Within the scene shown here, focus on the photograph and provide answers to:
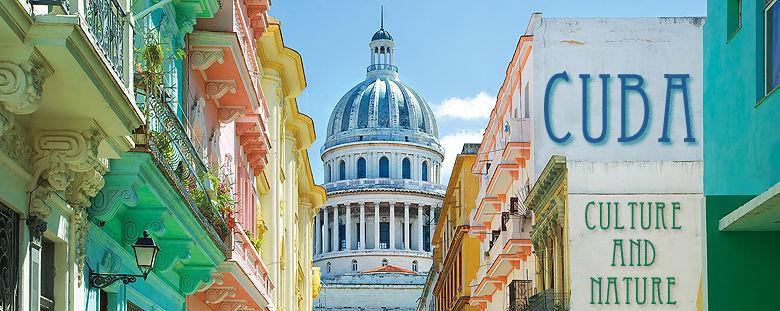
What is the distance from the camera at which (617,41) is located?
3544 centimetres

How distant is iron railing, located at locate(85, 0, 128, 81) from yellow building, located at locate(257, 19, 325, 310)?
18.0 m

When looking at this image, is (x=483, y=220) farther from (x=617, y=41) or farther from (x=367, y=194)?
(x=367, y=194)

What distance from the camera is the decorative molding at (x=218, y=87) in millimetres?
22156

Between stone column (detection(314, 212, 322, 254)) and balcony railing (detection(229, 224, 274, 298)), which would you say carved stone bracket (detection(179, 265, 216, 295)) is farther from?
stone column (detection(314, 212, 322, 254))

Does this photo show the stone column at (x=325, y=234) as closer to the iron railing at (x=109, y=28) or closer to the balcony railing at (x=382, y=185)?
the balcony railing at (x=382, y=185)

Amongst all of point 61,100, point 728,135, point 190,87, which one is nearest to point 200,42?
point 190,87

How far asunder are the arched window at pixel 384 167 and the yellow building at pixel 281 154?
279ft

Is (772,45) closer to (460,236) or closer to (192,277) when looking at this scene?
(192,277)

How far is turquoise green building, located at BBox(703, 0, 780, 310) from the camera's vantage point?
13.7 m

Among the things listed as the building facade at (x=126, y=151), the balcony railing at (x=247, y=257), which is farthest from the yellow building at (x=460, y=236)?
the building facade at (x=126, y=151)

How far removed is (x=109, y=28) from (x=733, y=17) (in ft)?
22.6

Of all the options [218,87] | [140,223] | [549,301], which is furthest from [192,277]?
[549,301]

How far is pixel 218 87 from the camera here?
22219mm

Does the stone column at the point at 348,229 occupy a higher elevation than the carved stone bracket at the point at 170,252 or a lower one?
higher
